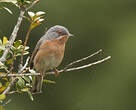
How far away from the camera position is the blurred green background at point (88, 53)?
70.0 feet

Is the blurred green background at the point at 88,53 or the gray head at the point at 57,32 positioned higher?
the gray head at the point at 57,32

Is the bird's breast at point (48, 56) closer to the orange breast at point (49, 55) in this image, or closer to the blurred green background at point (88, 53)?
the orange breast at point (49, 55)

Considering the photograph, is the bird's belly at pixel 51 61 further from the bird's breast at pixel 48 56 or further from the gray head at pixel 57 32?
the gray head at pixel 57 32

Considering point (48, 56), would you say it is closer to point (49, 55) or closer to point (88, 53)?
point (49, 55)

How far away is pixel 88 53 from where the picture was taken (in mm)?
23406

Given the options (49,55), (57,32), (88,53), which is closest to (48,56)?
(49,55)

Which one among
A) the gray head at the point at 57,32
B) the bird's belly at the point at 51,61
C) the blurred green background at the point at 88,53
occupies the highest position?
the gray head at the point at 57,32

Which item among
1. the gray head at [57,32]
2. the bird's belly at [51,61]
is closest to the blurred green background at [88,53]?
the gray head at [57,32]

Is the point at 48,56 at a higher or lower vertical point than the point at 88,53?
higher

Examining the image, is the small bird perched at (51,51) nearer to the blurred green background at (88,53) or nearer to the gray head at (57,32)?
the gray head at (57,32)

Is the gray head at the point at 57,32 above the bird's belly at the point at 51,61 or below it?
above

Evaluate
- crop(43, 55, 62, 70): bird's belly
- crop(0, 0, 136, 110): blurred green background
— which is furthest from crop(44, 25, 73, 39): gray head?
crop(0, 0, 136, 110): blurred green background

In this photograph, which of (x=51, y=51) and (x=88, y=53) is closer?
(x=51, y=51)

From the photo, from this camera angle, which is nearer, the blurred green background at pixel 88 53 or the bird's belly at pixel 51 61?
the bird's belly at pixel 51 61
